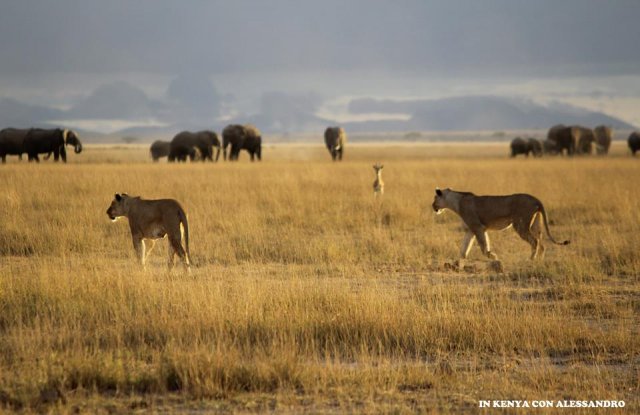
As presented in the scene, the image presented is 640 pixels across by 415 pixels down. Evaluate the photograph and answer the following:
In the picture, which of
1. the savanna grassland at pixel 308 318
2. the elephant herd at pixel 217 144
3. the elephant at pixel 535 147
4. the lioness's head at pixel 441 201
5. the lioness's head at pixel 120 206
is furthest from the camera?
the elephant at pixel 535 147

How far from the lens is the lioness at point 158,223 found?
11891mm

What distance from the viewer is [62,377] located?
694 cm

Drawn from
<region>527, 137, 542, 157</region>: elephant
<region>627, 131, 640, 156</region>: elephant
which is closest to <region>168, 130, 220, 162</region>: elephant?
<region>527, 137, 542, 157</region>: elephant

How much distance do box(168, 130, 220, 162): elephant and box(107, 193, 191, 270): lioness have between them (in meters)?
33.0

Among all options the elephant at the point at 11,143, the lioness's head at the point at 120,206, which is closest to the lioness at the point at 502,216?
the lioness's head at the point at 120,206

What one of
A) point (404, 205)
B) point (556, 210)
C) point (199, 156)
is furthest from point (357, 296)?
point (199, 156)

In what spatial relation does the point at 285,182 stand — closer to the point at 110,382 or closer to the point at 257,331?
the point at 257,331

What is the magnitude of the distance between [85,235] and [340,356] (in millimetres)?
8294

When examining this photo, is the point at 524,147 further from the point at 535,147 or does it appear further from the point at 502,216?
the point at 502,216

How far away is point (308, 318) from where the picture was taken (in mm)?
8898

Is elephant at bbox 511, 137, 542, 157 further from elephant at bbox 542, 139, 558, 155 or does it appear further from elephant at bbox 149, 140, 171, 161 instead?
elephant at bbox 149, 140, 171, 161

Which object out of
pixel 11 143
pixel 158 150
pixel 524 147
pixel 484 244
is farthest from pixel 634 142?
pixel 484 244

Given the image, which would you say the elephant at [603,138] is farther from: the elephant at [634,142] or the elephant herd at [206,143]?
the elephant herd at [206,143]

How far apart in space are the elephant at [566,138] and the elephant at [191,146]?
87.5 feet
